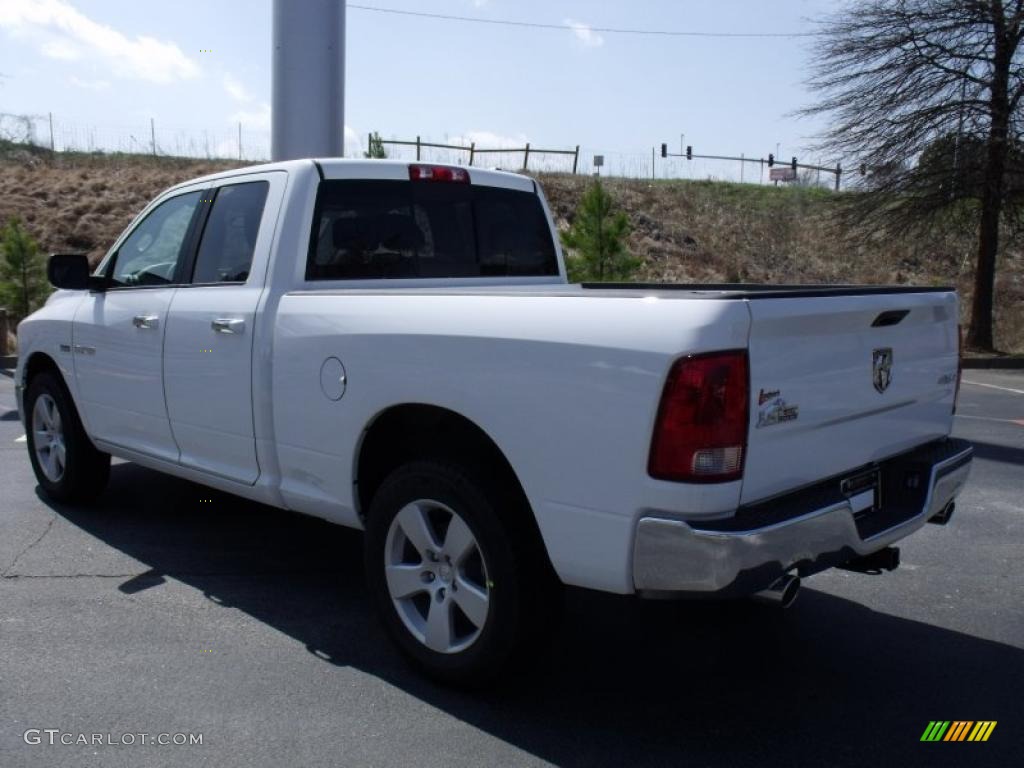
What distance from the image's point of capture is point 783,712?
11.4 feet

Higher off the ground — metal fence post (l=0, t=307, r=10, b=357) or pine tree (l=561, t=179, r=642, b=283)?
pine tree (l=561, t=179, r=642, b=283)

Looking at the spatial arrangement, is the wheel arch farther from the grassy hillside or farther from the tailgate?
the grassy hillside

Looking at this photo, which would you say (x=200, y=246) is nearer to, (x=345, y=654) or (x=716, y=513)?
(x=345, y=654)

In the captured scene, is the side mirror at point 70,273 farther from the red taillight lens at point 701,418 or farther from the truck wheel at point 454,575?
the red taillight lens at point 701,418

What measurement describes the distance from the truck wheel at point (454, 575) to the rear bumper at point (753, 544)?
1.60 ft

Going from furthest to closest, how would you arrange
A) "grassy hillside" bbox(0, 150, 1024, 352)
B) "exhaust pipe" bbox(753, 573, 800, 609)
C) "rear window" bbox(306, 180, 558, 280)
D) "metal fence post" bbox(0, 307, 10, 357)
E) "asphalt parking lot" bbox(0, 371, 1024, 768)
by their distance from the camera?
"grassy hillside" bbox(0, 150, 1024, 352) < "metal fence post" bbox(0, 307, 10, 357) < "rear window" bbox(306, 180, 558, 280) < "asphalt parking lot" bbox(0, 371, 1024, 768) < "exhaust pipe" bbox(753, 573, 800, 609)

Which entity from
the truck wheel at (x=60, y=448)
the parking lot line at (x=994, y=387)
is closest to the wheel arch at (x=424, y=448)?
the truck wheel at (x=60, y=448)

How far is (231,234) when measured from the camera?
4.71 metres

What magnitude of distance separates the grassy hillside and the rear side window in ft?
67.7

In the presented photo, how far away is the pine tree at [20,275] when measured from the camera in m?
16.4

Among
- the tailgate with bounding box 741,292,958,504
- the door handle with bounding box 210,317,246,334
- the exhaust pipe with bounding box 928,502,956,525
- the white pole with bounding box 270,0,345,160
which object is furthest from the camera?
the white pole with bounding box 270,0,345,160

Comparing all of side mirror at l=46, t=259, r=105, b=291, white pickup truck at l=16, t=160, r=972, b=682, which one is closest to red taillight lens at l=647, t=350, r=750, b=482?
white pickup truck at l=16, t=160, r=972, b=682

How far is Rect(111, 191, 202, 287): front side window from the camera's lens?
5098mm

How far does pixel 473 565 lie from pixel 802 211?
3377 centimetres
